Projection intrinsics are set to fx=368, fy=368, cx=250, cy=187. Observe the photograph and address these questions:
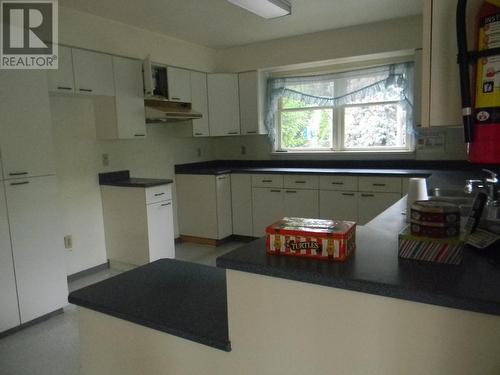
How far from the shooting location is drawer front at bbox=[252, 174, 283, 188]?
4.25m

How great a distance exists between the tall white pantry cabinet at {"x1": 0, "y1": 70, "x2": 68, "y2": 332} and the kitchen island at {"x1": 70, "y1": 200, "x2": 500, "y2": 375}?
65.1 inches

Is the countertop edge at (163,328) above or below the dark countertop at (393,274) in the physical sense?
below

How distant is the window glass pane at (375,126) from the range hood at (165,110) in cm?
188

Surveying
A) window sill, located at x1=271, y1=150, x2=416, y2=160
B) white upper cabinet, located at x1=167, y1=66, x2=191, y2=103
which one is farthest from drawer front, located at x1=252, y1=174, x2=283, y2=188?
white upper cabinet, located at x1=167, y1=66, x2=191, y2=103

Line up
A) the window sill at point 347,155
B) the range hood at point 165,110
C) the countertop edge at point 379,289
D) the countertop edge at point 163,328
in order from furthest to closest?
the window sill at point 347,155
the range hood at point 165,110
the countertop edge at point 163,328
the countertop edge at point 379,289

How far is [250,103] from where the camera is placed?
467cm

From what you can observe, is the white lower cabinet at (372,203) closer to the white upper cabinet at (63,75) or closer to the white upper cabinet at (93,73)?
the white upper cabinet at (93,73)

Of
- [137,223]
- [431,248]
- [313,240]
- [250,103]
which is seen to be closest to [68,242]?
[137,223]

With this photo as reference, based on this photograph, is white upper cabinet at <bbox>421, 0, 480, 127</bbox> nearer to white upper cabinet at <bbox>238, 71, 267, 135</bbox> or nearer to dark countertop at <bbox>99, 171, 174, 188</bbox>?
dark countertop at <bbox>99, 171, 174, 188</bbox>

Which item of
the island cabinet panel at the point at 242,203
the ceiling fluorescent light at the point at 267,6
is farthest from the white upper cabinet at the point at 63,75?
the island cabinet panel at the point at 242,203

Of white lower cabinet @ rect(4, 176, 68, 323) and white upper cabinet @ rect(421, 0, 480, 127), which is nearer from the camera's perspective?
white upper cabinet @ rect(421, 0, 480, 127)

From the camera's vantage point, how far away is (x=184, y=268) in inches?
57.7

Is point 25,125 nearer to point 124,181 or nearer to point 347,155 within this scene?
point 124,181

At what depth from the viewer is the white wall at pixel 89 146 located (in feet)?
10.8
